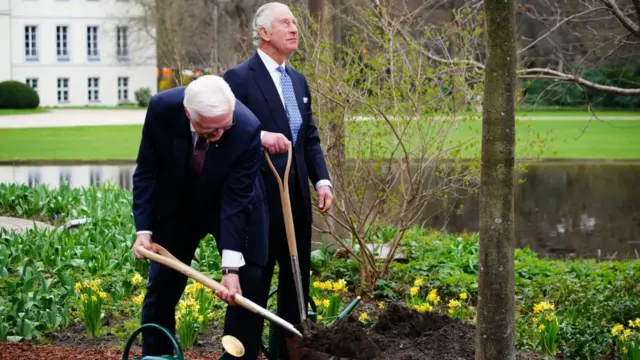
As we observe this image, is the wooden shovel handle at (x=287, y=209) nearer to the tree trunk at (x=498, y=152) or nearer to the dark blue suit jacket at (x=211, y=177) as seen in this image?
the dark blue suit jacket at (x=211, y=177)

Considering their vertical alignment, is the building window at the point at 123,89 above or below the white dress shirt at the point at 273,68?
above

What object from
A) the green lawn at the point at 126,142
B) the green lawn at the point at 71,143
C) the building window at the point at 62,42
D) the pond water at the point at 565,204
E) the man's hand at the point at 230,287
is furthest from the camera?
the building window at the point at 62,42

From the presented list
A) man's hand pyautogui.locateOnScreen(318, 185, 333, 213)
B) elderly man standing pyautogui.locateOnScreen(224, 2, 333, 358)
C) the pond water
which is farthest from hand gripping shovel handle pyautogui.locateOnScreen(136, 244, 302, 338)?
the pond water

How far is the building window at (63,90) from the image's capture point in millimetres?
56125

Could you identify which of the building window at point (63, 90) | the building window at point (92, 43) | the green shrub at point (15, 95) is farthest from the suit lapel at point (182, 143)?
the building window at point (92, 43)

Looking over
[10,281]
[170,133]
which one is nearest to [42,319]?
[10,281]

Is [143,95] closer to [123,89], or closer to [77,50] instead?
[123,89]

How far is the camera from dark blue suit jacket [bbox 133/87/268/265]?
435 centimetres

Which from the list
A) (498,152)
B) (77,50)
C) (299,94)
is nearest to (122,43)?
(77,50)

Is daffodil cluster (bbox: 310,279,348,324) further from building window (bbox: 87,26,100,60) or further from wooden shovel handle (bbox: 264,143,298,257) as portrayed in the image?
building window (bbox: 87,26,100,60)

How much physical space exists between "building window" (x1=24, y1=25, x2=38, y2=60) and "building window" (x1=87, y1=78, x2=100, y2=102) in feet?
11.3

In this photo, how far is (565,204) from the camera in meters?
14.7

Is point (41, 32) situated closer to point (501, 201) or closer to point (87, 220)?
point (87, 220)

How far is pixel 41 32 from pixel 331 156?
51921mm
